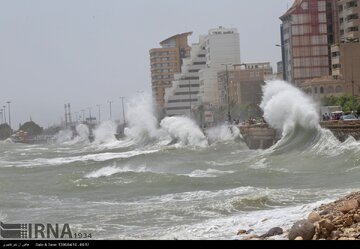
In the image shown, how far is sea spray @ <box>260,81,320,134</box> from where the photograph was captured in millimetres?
46312

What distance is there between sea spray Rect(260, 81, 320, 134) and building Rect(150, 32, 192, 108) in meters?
79.6

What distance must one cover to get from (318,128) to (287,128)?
4172mm

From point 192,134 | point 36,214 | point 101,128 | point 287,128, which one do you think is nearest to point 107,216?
point 36,214

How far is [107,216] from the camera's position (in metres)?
16.5

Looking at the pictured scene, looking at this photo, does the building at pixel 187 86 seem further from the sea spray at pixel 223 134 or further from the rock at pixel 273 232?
the rock at pixel 273 232

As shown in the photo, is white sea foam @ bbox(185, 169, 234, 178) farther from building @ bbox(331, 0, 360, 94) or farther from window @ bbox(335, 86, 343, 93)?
→ window @ bbox(335, 86, 343, 93)

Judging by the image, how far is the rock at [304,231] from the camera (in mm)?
10156

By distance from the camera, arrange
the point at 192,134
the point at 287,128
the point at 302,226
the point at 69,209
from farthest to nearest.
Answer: the point at 192,134 → the point at 287,128 → the point at 69,209 → the point at 302,226

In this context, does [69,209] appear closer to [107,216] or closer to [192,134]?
[107,216]

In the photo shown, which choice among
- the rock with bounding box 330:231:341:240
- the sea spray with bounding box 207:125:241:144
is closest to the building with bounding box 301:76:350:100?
the sea spray with bounding box 207:125:241:144

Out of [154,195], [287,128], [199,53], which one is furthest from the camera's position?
[199,53]

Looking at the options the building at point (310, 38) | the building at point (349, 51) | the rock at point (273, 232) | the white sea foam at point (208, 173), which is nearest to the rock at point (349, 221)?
the rock at point (273, 232)

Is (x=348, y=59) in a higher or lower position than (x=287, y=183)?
higher

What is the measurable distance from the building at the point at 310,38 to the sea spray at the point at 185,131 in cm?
1504
